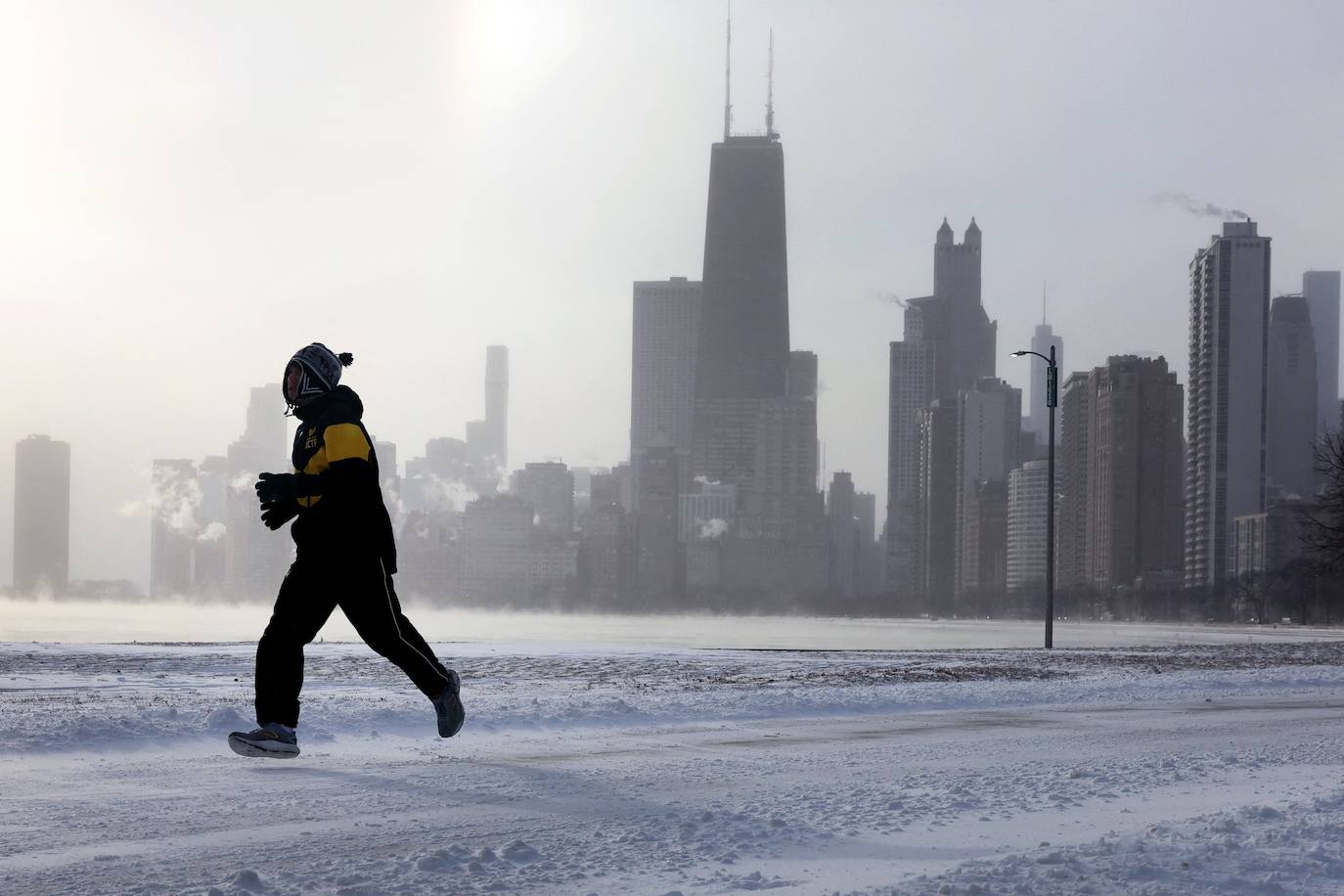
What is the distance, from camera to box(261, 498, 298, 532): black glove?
6.27 meters

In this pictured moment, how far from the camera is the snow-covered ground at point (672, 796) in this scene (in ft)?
13.8

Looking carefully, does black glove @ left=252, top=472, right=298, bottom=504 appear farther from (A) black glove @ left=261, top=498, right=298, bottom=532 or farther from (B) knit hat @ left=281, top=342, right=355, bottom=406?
(B) knit hat @ left=281, top=342, right=355, bottom=406

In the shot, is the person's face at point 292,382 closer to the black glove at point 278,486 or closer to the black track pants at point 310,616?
the black glove at point 278,486

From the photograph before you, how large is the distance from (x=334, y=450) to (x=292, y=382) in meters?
0.40

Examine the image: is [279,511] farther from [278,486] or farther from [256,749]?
[256,749]

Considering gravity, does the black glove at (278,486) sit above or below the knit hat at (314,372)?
below

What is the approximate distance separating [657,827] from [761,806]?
1.97 ft

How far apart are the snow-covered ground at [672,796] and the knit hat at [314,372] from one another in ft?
5.51

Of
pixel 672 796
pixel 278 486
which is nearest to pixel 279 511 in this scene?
pixel 278 486

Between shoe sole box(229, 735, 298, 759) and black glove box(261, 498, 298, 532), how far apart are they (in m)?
0.96

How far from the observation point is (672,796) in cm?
578

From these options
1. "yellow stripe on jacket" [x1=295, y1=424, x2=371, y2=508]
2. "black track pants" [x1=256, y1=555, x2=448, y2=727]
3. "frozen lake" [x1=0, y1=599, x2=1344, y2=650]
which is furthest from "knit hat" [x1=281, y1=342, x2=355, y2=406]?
"frozen lake" [x1=0, y1=599, x2=1344, y2=650]

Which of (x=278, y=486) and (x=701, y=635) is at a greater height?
(x=278, y=486)

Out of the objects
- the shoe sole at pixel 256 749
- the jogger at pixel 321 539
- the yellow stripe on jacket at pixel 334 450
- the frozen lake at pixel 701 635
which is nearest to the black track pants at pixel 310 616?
the jogger at pixel 321 539
